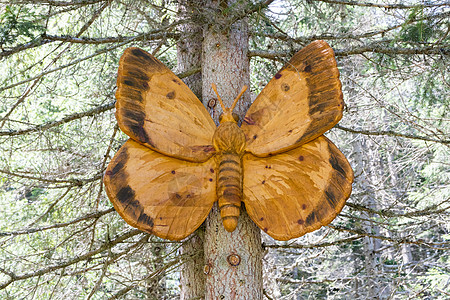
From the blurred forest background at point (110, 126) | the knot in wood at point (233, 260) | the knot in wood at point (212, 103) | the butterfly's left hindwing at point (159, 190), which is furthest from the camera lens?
the blurred forest background at point (110, 126)

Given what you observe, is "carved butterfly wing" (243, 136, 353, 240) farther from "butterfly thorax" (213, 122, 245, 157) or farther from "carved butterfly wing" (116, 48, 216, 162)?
"carved butterfly wing" (116, 48, 216, 162)

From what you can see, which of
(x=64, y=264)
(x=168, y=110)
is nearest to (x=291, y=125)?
(x=168, y=110)

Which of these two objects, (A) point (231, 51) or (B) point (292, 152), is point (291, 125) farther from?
(A) point (231, 51)

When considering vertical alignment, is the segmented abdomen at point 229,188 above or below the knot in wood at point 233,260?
above

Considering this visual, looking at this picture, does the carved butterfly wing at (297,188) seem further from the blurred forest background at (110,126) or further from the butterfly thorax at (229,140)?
the blurred forest background at (110,126)

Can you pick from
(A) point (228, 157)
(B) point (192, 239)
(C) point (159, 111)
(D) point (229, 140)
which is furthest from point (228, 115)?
(B) point (192, 239)

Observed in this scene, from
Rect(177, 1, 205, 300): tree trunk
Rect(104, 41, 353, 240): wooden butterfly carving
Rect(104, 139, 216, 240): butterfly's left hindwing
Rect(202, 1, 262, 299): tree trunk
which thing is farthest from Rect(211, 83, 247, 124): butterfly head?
Rect(177, 1, 205, 300): tree trunk

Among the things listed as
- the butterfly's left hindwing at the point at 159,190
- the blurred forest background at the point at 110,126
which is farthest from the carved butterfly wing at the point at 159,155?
the blurred forest background at the point at 110,126
